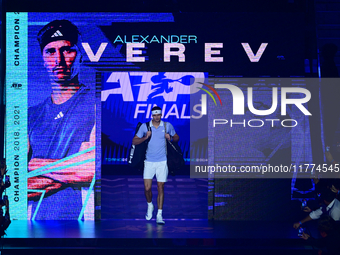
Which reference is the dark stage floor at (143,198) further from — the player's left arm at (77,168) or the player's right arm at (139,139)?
the player's right arm at (139,139)

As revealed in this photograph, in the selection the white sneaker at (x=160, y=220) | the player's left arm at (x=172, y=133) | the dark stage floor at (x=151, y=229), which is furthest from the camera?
the player's left arm at (x=172, y=133)

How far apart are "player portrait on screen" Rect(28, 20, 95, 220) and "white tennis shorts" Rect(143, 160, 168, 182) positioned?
1112mm

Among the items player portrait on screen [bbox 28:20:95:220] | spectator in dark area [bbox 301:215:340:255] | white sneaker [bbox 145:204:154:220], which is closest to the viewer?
spectator in dark area [bbox 301:215:340:255]

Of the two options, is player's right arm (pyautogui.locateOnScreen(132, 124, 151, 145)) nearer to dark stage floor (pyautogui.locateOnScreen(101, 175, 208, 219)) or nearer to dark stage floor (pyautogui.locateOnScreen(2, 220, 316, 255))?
dark stage floor (pyautogui.locateOnScreen(101, 175, 208, 219))

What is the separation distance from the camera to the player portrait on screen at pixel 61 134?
916cm

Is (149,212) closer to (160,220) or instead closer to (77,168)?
(160,220)

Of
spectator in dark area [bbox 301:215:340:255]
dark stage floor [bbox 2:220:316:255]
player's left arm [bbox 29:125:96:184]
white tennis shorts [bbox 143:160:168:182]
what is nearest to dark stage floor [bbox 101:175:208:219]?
player's left arm [bbox 29:125:96:184]

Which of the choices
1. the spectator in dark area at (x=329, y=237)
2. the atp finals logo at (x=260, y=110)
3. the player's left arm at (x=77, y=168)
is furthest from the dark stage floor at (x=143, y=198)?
the spectator in dark area at (x=329, y=237)

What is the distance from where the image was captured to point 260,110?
926cm

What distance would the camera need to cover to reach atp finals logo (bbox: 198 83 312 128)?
922 centimetres

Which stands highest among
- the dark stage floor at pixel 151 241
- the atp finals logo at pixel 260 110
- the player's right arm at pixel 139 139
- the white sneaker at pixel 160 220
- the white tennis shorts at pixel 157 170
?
the atp finals logo at pixel 260 110

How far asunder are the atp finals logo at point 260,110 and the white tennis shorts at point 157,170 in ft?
4.39

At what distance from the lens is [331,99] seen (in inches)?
367

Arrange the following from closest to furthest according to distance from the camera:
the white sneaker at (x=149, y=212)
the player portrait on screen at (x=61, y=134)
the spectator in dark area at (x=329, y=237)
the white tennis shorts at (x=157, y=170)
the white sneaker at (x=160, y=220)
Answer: the spectator in dark area at (x=329, y=237) → the white sneaker at (x=160, y=220) → the white tennis shorts at (x=157, y=170) → the white sneaker at (x=149, y=212) → the player portrait on screen at (x=61, y=134)
